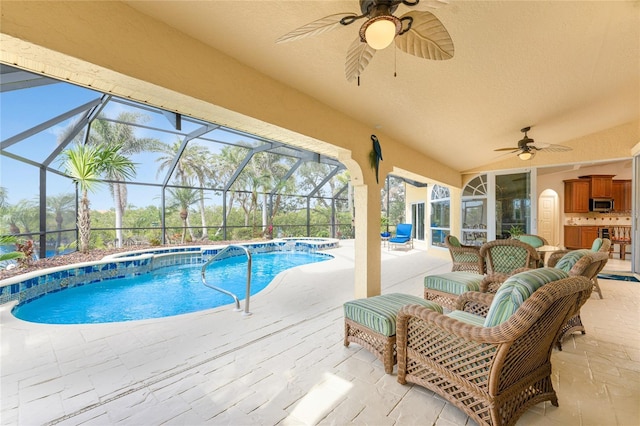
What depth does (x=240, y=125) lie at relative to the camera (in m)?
2.66

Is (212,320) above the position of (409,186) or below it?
below

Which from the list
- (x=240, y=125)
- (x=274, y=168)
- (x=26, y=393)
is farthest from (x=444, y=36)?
(x=274, y=168)

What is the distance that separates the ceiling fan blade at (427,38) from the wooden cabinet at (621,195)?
406 inches

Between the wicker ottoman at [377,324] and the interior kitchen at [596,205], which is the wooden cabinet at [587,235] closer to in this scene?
the interior kitchen at [596,205]

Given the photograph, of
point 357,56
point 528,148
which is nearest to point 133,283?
point 357,56

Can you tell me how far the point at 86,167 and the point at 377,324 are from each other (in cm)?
729

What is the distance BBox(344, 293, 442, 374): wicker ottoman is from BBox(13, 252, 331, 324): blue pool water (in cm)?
287

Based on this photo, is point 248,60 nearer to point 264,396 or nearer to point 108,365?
point 264,396

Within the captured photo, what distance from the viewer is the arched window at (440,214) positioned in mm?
8305

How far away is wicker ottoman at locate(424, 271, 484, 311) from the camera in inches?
124

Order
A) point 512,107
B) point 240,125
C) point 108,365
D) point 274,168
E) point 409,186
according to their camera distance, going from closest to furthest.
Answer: point 108,365, point 240,125, point 512,107, point 409,186, point 274,168

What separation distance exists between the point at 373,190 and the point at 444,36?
2501 mm

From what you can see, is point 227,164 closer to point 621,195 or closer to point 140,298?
point 140,298

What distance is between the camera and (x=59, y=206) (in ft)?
22.0
